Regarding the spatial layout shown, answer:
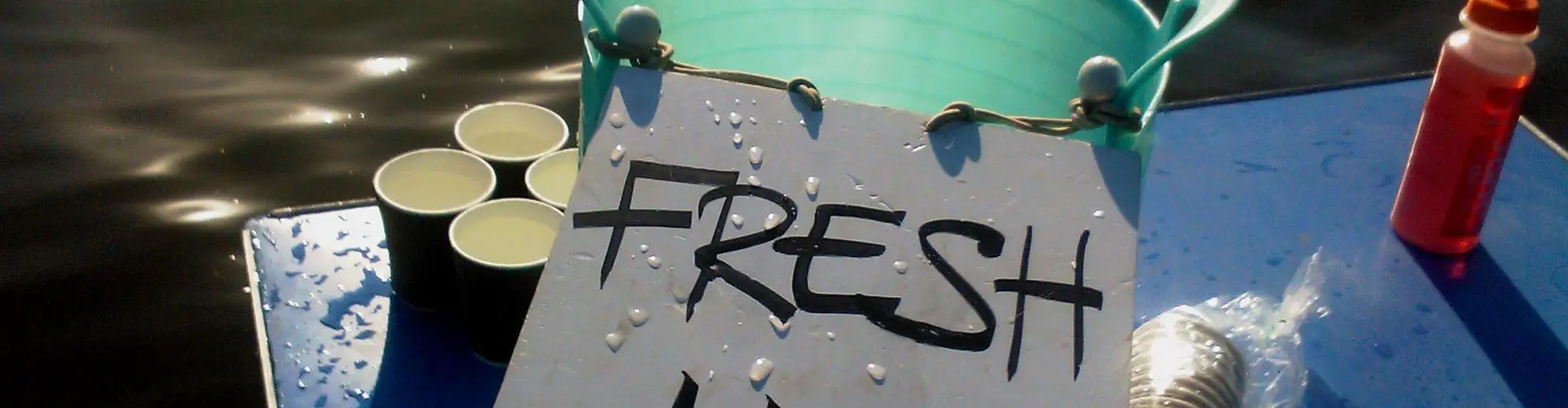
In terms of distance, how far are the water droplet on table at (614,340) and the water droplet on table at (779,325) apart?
63mm

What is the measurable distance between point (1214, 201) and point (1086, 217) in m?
0.54

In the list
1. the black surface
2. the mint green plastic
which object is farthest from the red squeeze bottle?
the mint green plastic

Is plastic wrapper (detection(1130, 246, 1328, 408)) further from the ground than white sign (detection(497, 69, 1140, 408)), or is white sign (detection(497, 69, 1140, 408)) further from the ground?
white sign (detection(497, 69, 1140, 408))

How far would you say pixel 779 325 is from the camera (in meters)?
0.46

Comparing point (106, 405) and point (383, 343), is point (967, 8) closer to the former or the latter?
point (383, 343)

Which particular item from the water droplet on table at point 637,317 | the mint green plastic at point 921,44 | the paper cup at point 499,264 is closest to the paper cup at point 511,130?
the paper cup at point 499,264

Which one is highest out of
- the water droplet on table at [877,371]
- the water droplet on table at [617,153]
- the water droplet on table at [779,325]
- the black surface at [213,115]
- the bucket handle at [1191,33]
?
the bucket handle at [1191,33]

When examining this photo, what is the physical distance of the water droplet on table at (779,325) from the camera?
460 millimetres

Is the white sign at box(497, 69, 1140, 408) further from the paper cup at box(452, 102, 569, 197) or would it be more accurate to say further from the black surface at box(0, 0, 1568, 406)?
the black surface at box(0, 0, 1568, 406)

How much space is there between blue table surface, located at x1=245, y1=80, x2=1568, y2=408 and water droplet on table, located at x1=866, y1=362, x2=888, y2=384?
381 mm

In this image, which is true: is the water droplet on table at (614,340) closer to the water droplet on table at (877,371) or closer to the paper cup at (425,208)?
the water droplet on table at (877,371)

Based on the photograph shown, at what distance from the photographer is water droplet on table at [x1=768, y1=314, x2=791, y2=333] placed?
0.46 metres

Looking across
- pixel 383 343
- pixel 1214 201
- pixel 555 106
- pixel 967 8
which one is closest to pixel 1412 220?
pixel 1214 201

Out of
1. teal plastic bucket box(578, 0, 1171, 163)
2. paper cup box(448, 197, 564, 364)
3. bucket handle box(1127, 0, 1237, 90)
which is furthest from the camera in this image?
paper cup box(448, 197, 564, 364)
